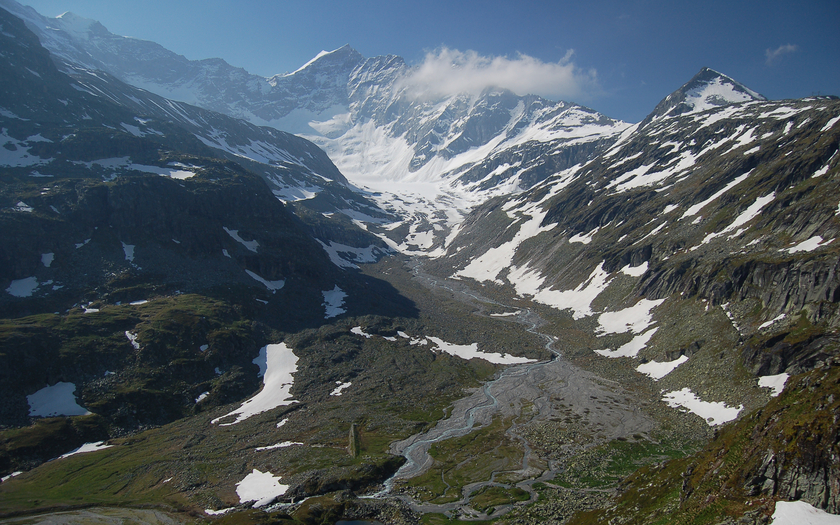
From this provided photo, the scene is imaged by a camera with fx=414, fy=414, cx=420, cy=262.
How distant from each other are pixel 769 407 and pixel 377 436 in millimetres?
45648

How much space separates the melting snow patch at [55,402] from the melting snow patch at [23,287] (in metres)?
33.0

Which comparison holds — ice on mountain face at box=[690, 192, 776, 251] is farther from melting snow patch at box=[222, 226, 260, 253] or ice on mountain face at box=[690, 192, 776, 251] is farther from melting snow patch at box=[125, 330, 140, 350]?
melting snow patch at box=[222, 226, 260, 253]

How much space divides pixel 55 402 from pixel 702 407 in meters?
91.7

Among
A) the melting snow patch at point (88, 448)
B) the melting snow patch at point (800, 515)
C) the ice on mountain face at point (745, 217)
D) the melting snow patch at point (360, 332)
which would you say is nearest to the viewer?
the melting snow patch at point (800, 515)

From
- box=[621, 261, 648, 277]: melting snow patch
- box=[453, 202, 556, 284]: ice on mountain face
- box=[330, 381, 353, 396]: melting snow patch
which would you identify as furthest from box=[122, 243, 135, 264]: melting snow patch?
box=[621, 261, 648, 277]: melting snow patch

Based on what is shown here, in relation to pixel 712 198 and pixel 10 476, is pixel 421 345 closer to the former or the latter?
pixel 10 476

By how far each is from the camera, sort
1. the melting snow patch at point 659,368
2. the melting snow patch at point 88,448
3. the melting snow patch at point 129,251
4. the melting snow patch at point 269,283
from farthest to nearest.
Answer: the melting snow patch at point 269,283, the melting snow patch at point 129,251, the melting snow patch at point 659,368, the melting snow patch at point 88,448

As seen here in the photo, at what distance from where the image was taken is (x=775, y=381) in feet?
166

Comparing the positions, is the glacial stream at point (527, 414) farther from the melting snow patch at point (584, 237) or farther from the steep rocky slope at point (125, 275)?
the melting snow patch at point (584, 237)

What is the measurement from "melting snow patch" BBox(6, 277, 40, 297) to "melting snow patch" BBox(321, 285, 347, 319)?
201 feet

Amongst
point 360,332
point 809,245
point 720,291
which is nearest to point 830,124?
point 809,245

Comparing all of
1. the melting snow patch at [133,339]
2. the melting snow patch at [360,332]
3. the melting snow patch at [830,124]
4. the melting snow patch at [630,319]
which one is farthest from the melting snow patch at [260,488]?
the melting snow patch at [830,124]

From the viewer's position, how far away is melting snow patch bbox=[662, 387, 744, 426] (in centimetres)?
4991

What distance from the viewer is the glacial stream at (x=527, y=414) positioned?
1713 inches
